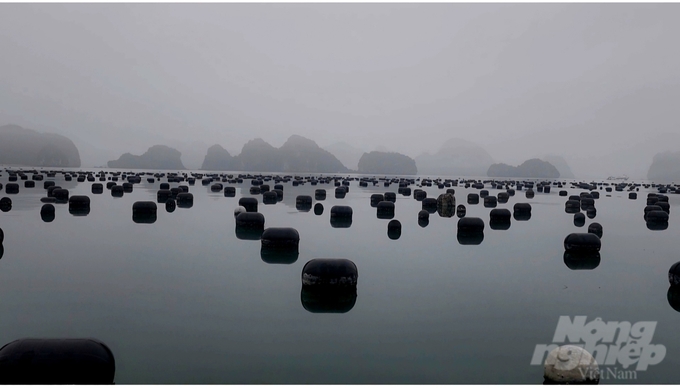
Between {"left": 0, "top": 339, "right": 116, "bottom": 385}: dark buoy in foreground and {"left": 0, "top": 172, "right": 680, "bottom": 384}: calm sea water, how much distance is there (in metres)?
0.72

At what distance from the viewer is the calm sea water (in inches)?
346

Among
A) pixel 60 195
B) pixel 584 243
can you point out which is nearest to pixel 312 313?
pixel 584 243

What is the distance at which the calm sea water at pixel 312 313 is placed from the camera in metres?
8.78

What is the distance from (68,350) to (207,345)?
2.65 metres

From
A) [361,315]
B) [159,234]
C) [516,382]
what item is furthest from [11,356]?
[159,234]

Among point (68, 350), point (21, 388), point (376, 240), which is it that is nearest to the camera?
point (21, 388)

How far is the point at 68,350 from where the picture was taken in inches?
297

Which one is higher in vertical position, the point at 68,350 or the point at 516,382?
the point at 68,350

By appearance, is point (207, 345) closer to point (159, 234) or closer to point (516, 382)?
point (516, 382)

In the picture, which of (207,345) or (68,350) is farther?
(207,345)

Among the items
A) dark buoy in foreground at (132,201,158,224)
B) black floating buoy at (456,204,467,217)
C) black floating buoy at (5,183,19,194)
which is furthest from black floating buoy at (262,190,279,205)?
black floating buoy at (5,183,19,194)

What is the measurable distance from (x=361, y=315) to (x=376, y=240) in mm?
11809

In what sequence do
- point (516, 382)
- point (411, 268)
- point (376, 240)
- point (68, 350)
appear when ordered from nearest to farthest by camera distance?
point (68, 350) < point (516, 382) < point (411, 268) < point (376, 240)

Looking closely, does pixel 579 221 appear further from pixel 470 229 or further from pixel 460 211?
pixel 470 229
